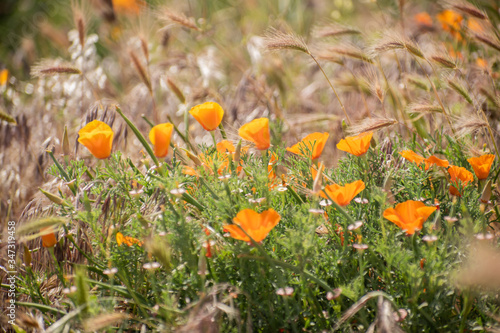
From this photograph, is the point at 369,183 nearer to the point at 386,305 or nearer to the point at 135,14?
the point at 386,305

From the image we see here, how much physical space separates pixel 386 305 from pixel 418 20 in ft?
8.64

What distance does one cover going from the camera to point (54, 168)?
138 cm

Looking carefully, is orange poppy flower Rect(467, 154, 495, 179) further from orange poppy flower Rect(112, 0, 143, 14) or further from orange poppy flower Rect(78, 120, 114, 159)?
orange poppy flower Rect(112, 0, 143, 14)

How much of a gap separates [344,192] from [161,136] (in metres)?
0.56

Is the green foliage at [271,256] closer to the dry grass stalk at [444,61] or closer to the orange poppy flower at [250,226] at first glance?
the orange poppy flower at [250,226]

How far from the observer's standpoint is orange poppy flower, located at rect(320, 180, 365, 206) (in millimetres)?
1109

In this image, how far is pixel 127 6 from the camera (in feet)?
13.5

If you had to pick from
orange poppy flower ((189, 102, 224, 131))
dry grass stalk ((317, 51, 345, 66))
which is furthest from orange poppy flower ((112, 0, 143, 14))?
orange poppy flower ((189, 102, 224, 131))

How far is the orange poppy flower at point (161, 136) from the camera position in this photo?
4.04ft

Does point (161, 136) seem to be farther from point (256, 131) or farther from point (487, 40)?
point (487, 40)

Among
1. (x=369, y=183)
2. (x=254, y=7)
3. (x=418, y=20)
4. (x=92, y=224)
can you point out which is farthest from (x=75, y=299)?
(x=254, y=7)

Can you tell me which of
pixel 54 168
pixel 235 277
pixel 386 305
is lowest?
pixel 235 277

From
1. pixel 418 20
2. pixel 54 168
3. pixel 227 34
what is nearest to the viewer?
pixel 54 168

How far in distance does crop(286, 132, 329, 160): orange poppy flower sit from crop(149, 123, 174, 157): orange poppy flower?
39 cm
